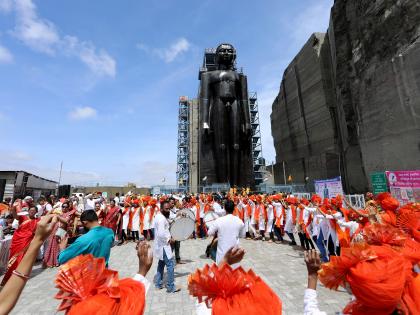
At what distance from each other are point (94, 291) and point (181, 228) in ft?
14.0

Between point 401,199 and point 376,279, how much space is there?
29.3 ft

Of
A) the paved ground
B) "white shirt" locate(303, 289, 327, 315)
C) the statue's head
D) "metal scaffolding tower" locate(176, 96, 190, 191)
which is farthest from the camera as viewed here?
"metal scaffolding tower" locate(176, 96, 190, 191)

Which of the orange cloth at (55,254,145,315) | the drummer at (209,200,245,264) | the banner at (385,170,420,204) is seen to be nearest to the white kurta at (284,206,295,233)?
the banner at (385,170,420,204)

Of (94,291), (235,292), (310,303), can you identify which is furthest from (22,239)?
(310,303)

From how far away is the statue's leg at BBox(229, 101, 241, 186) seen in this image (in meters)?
21.9

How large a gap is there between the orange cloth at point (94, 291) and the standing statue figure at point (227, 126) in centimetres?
2042

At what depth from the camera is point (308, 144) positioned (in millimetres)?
30047

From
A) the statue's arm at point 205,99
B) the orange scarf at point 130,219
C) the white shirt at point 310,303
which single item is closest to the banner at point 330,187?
the orange scarf at point 130,219

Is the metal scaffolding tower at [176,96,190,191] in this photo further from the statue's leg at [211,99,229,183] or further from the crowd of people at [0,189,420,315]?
the crowd of people at [0,189,420,315]

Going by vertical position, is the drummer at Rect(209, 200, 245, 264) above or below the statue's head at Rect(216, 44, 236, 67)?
below

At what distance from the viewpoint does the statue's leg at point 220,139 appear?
21750 millimetres

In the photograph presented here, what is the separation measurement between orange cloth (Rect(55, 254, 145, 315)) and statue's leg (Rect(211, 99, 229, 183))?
20.4m

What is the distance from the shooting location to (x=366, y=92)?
16.8 metres

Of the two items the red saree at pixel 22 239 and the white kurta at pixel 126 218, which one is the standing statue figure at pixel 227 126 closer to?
the white kurta at pixel 126 218
